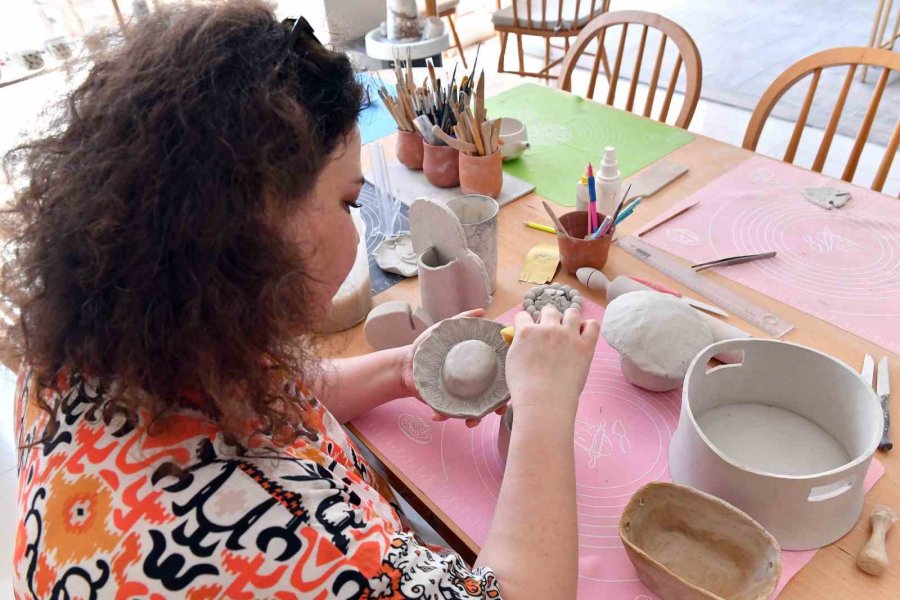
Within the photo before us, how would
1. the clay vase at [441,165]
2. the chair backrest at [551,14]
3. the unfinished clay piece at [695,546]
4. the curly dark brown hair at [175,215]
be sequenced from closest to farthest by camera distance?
1. the curly dark brown hair at [175,215]
2. the unfinished clay piece at [695,546]
3. the clay vase at [441,165]
4. the chair backrest at [551,14]

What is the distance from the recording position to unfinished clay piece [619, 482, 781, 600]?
606 millimetres

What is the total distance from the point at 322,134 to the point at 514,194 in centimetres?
78

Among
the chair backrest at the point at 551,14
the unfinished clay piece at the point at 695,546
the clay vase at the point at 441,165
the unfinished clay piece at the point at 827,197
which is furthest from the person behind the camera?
the chair backrest at the point at 551,14

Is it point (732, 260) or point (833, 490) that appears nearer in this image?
point (833, 490)

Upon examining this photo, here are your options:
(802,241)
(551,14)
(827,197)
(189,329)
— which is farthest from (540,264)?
(551,14)

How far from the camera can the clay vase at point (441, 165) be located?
4.33 feet

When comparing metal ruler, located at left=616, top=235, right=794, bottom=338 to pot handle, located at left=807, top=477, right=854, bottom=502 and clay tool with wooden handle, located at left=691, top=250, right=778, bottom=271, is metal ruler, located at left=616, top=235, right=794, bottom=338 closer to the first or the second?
clay tool with wooden handle, located at left=691, top=250, right=778, bottom=271

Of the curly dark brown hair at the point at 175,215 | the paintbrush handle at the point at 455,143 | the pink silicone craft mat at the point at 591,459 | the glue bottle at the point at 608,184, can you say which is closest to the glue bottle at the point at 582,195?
the glue bottle at the point at 608,184

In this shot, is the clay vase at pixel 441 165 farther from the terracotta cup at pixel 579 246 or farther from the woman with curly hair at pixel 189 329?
the woman with curly hair at pixel 189 329

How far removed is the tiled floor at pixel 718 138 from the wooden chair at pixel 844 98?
1.38m

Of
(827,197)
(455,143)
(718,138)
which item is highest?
(455,143)

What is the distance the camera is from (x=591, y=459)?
0.78 metres

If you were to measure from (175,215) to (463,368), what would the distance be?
41 cm

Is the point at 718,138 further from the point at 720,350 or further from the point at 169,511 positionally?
the point at 169,511
